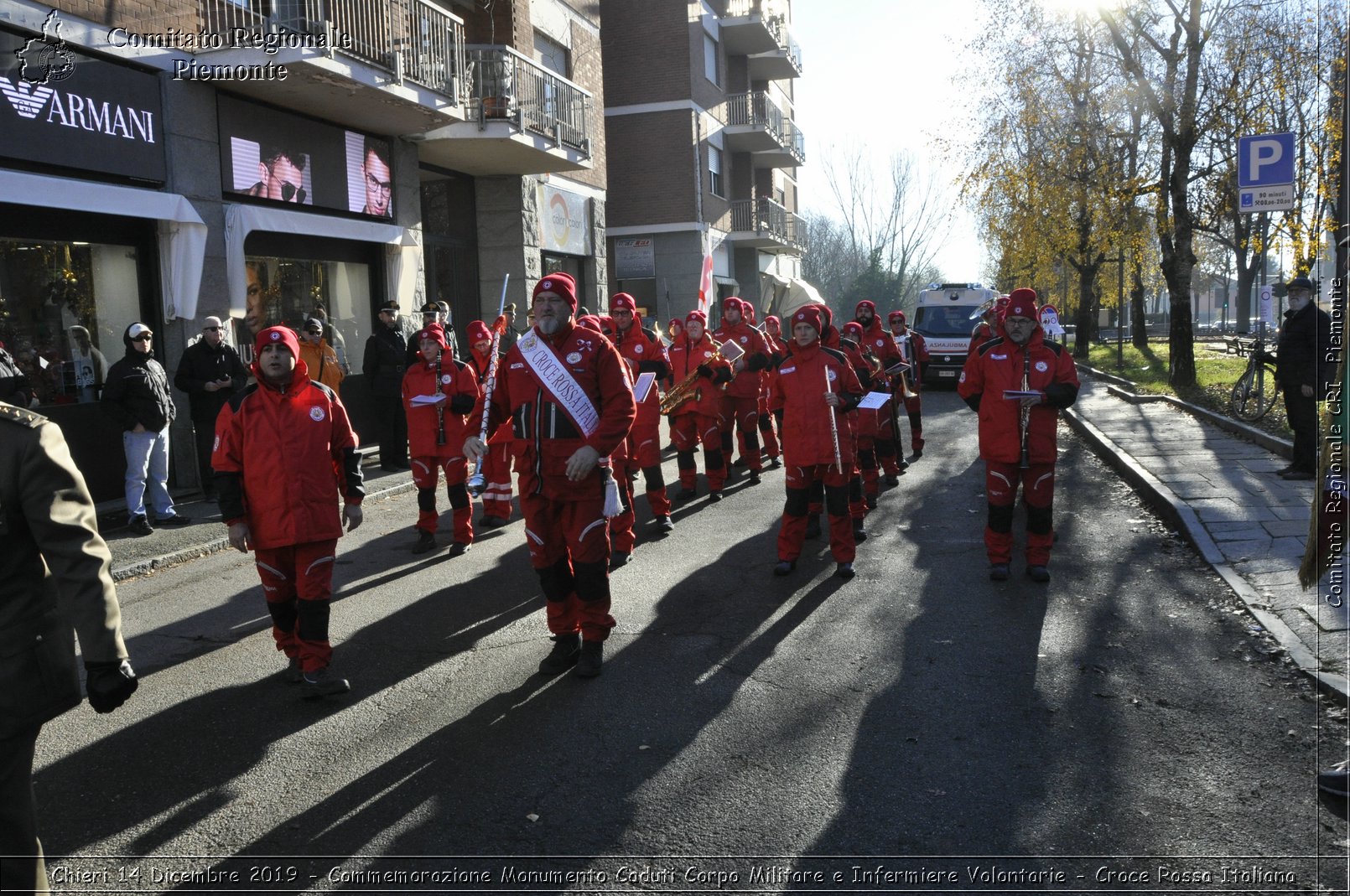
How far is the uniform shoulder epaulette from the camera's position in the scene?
268 centimetres

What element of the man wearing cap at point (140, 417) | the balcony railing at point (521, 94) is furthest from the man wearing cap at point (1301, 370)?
the balcony railing at point (521, 94)

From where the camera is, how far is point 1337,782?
3141 millimetres

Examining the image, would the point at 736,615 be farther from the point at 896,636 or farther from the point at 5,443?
the point at 5,443

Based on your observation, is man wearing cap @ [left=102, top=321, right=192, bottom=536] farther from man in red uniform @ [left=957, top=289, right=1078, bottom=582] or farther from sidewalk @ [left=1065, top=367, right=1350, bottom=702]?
sidewalk @ [left=1065, top=367, right=1350, bottom=702]

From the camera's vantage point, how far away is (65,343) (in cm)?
1088

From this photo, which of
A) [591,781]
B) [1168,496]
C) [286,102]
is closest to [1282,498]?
[1168,496]

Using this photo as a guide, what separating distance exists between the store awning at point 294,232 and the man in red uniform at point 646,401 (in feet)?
16.3

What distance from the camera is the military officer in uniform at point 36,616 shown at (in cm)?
264

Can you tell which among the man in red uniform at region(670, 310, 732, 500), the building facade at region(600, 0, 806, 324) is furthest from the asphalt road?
the building facade at region(600, 0, 806, 324)

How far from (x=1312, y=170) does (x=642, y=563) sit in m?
19.1

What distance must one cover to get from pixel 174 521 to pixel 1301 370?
11.3 m

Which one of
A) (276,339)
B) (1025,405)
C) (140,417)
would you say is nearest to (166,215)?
(140,417)

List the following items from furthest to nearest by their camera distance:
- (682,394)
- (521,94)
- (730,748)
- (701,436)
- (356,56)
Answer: (521,94), (356,56), (701,436), (682,394), (730,748)

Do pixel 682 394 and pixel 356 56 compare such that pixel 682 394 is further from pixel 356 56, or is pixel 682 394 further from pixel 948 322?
pixel 948 322
